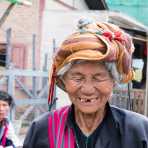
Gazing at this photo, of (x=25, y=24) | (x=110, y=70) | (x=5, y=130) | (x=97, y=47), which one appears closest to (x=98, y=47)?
(x=97, y=47)

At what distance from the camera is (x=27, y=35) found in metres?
14.4

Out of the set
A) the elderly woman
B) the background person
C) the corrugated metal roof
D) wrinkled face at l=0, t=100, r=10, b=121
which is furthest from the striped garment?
the corrugated metal roof

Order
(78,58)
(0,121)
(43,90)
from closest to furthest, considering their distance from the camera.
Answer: (78,58) < (0,121) < (43,90)

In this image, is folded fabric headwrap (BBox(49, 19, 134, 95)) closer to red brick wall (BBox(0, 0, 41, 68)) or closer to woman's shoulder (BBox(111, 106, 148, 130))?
woman's shoulder (BBox(111, 106, 148, 130))

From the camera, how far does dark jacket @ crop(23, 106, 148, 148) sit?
244 cm

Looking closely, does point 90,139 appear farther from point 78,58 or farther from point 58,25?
point 58,25

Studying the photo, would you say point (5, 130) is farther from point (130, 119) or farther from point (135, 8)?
point (135, 8)

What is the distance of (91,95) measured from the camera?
2.41 m

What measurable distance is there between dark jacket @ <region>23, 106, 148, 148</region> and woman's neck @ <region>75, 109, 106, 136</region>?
0.05 m

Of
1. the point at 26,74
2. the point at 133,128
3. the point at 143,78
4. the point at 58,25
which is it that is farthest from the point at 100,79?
the point at 143,78

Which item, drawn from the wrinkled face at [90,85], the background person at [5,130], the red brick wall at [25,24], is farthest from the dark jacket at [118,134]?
the red brick wall at [25,24]

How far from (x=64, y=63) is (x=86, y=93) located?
15cm

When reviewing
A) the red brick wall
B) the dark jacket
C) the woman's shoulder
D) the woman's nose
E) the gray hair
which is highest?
the red brick wall

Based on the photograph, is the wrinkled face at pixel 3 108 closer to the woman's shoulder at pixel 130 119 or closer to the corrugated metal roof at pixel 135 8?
the woman's shoulder at pixel 130 119
